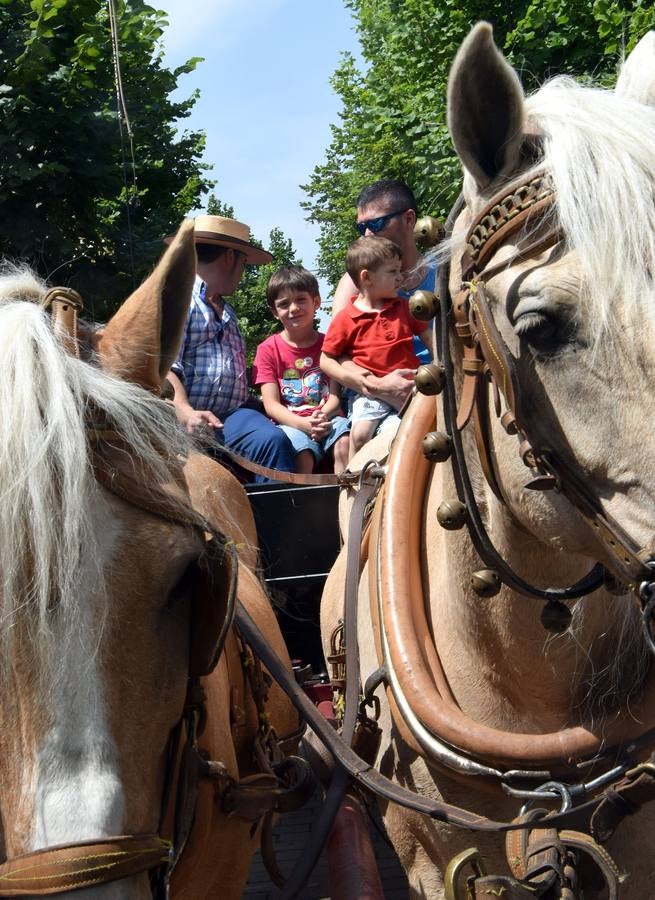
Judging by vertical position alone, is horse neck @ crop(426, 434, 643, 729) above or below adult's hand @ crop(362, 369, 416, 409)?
below

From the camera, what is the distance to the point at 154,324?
77.5 inches

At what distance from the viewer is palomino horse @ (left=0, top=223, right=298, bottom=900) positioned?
62.4 inches

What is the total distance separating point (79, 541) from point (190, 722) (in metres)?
0.49

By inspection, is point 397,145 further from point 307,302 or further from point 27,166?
point 307,302

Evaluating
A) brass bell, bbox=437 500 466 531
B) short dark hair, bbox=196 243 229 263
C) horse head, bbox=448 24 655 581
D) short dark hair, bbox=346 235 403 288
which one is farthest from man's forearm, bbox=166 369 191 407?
horse head, bbox=448 24 655 581

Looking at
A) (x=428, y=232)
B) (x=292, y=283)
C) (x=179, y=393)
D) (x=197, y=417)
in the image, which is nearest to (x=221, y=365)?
(x=179, y=393)

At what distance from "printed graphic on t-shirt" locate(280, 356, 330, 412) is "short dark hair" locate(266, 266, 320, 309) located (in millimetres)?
390

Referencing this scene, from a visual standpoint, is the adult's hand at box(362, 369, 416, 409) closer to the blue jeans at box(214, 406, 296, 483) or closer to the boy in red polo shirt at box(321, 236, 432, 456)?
the boy in red polo shirt at box(321, 236, 432, 456)

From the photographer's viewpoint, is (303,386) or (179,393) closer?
(179,393)

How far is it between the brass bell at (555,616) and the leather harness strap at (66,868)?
0.90 metres

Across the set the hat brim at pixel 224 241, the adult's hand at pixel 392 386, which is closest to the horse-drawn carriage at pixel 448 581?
the adult's hand at pixel 392 386

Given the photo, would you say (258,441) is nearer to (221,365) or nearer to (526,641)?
(221,365)

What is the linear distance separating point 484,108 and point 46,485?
1034mm

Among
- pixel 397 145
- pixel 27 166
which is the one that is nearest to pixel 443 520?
pixel 27 166
